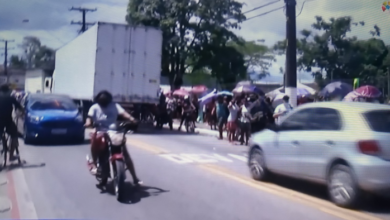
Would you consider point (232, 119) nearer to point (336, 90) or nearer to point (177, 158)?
point (336, 90)

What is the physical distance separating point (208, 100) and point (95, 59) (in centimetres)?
824

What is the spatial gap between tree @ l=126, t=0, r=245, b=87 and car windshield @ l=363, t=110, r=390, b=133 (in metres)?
32.6

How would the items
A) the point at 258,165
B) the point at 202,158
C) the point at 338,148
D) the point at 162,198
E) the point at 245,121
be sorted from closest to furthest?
the point at 338,148 → the point at 162,198 → the point at 258,165 → the point at 202,158 → the point at 245,121

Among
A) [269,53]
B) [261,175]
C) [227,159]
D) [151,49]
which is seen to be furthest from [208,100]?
[269,53]

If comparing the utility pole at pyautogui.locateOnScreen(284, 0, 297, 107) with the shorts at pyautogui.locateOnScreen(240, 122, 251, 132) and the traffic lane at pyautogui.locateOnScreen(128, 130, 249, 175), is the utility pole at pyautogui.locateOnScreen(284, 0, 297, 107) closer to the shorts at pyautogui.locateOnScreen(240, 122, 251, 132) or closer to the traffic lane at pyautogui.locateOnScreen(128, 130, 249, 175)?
the traffic lane at pyautogui.locateOnScreen(128, 130, 249, 175)

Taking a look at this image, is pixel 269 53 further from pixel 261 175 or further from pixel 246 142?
pixel 261 175

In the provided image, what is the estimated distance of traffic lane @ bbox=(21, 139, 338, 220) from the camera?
351 inches

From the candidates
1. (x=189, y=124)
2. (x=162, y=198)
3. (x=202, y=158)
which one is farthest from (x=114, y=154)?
(x=189, y=124)

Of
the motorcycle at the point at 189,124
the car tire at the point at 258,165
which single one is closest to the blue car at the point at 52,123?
the motorcycle at the point at 189,124

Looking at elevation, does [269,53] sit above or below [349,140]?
above

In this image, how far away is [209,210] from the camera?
30.2 ft

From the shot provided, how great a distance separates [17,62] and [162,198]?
107 feet

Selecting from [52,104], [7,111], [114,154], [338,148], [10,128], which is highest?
[52,104]

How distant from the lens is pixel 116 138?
384 inches
